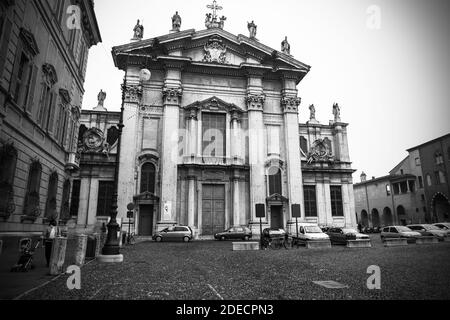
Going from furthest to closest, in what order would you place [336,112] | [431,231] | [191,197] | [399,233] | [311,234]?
[336,112]
[191,197]
[431,231]
[399,233]
[311,234]

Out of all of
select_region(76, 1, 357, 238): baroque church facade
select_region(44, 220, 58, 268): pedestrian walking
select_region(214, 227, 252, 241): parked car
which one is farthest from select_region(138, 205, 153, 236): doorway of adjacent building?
select_region(44, 220, 58, 268): pedestrian walking

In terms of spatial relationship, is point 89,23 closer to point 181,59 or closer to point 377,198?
point 181,59

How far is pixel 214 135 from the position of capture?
102 feet

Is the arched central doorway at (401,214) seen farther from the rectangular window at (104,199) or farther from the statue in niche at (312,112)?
the rectangular window at (104,199)

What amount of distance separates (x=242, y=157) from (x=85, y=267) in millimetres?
22082

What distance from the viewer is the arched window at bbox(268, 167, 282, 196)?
3102 centimetres

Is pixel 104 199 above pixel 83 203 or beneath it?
above

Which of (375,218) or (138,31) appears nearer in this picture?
(138,31)

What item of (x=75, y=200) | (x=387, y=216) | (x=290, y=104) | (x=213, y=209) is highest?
(x=290, y=104)

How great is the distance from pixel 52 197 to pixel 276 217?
21045 mm

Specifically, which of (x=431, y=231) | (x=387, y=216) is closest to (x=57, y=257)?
(x=431, y=231)

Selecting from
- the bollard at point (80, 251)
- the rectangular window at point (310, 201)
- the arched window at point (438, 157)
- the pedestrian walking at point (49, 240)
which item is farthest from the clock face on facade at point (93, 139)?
the arched window at point (438, 157)

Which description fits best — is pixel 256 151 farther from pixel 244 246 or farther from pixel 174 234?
pixel 244 246
